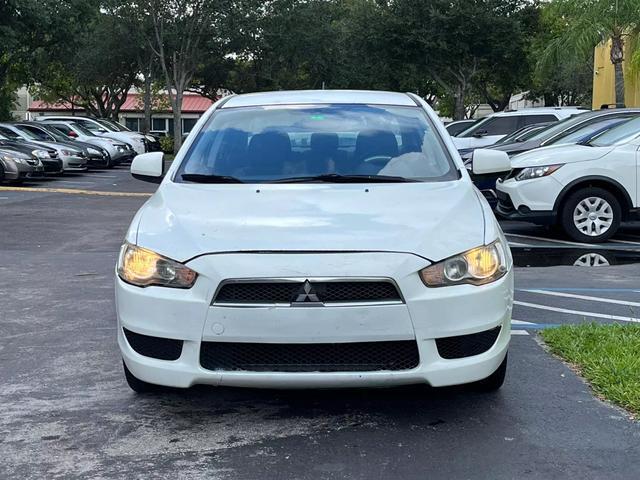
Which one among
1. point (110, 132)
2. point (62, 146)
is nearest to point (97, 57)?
point (110, 132)

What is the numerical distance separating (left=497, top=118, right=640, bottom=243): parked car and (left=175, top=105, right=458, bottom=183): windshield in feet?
17.7

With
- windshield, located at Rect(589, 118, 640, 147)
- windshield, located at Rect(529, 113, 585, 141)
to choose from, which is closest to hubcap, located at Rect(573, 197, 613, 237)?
windshield, located at Rect(589, 118, 640, 147)

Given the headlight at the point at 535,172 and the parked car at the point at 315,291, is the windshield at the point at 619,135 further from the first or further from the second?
the parked car at the point at 315,291

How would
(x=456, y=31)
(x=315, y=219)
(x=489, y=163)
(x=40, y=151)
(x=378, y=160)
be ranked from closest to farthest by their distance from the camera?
(x=315, y=219) < (x=378, y=160) < (x=489, y=163) < (x=40, y=151) < (x=456, y=31)

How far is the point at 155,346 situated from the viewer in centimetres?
405

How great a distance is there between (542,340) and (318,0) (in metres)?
31.2

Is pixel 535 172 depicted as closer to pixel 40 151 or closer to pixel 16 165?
pixel 16 165

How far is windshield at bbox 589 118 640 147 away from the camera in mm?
10781

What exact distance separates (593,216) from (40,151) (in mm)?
14688

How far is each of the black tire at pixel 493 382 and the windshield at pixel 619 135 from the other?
6.98 m

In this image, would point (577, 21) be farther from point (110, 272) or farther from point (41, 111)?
point (41, 111)

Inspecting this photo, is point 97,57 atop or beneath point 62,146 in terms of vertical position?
atop

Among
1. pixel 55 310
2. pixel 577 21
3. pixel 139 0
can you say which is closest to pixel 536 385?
pixel 55 310

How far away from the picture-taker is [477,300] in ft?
13.0
